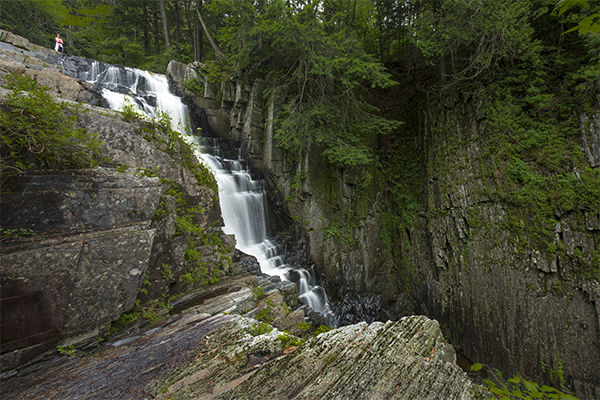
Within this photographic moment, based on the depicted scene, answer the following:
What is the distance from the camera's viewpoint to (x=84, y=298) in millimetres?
3592

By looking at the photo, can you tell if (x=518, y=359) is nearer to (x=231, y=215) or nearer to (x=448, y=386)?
(x=448, y=386)

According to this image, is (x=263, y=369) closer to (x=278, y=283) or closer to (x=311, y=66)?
(x=278, y=283)

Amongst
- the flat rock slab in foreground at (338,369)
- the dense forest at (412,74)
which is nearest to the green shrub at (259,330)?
the flat rock slab in foreground at (338,369)

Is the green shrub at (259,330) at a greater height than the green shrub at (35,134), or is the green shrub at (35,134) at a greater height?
the green shrub at (35,134)

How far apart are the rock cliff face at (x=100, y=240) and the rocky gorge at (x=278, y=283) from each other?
0.06 ft

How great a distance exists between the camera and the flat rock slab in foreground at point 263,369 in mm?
2479

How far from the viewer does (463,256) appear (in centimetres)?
838

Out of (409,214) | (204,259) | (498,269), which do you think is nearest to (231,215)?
(204,259)

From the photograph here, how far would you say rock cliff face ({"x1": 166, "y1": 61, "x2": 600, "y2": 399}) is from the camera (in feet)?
20.5

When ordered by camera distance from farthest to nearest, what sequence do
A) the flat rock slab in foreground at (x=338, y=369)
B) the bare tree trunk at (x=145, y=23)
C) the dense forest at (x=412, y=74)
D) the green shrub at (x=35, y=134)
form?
the bare tree trunk at (x=145, y=23) < the dense forest at (x=412, y=74) < the green shrub at (x=35, y=134) < the flat rock slab in foreground at (x=338, y=369)

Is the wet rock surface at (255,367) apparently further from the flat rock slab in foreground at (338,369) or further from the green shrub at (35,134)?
the green shrub at (35,134)

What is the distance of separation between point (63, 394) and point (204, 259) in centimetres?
305

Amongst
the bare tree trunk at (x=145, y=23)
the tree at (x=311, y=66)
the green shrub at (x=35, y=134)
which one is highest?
the bare tree trunk at (x=145, y=23)

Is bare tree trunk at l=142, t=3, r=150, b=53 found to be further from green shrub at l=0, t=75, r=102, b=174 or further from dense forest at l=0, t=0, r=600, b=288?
green shrub at l=0, t=75, r=102, b=174
